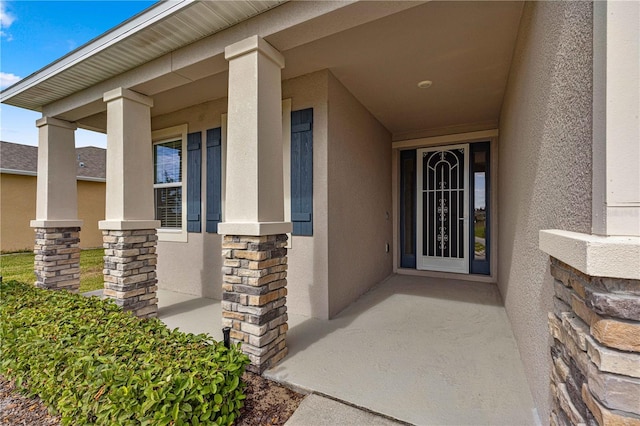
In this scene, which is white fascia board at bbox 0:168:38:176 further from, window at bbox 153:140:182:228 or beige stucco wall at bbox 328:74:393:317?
beige stucco wall at bbox 328:74:393:317

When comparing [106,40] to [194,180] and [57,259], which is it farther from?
[57,259]

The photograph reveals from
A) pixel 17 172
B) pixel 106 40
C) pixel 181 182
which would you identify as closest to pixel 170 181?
pixel 181 182

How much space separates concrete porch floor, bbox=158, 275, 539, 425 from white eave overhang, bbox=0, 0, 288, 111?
10.7ft

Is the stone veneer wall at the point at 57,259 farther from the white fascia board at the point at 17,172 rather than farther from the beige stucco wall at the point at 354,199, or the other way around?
the white fascia board at the point at 17,172


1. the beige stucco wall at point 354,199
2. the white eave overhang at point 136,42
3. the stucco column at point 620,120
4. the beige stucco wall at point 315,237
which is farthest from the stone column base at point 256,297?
the stucco column at point 620,120

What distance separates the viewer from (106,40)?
3143 mm

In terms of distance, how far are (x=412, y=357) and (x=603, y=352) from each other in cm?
207

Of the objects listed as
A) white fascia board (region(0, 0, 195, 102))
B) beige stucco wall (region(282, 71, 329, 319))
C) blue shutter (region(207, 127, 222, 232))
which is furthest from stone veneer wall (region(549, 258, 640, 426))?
blue shutter (region(207, 127, 222, 232))

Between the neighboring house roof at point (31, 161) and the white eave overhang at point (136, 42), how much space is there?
744 cm

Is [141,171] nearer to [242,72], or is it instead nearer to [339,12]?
[242,72]

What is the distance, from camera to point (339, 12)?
2.34 metres

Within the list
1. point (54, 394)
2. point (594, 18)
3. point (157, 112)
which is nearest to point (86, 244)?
point (157, 112)

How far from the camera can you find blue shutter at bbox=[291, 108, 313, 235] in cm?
371

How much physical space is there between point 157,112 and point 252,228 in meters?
4.17
